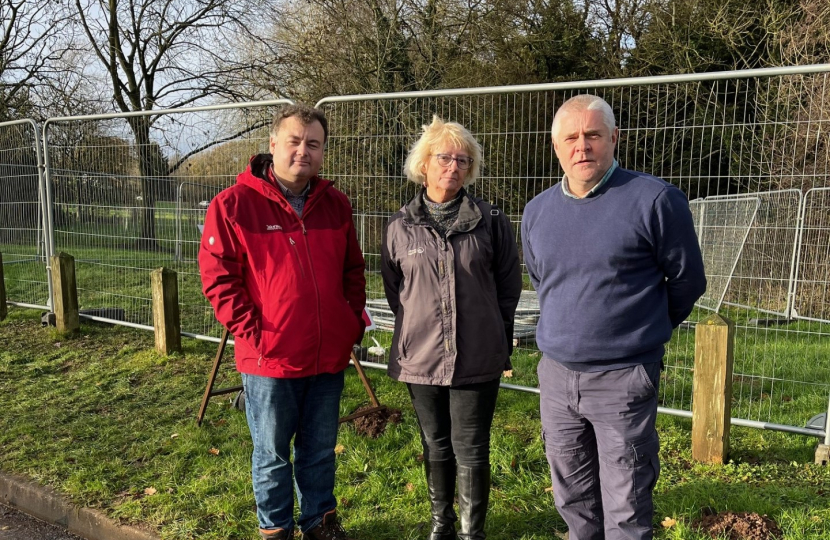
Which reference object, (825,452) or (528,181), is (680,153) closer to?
(528,181)

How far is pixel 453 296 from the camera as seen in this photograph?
2.75 meters

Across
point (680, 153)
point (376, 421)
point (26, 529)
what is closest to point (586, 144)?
point (680, 153)

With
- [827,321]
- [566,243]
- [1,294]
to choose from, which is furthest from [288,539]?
[1,294]

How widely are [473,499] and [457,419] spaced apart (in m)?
0.39

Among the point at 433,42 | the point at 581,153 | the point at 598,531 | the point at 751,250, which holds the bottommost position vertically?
the point at 598,531

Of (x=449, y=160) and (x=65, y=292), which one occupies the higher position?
(x=449, y=160)

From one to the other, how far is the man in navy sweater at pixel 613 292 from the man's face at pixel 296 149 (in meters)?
1.10

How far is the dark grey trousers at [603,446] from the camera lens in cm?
229

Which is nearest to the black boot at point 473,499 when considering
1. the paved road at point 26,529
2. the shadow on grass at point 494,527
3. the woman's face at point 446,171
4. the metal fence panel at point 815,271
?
the shadow on grass at point 494,527

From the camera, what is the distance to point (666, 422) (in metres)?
4.59

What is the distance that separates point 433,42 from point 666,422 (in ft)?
33.1

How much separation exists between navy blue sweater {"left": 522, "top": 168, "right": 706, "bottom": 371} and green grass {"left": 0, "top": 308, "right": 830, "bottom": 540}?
51.1 inches

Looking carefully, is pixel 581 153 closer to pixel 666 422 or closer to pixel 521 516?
pixel 521 516

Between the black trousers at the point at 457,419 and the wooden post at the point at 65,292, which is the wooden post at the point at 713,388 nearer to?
the black trousers at the point at 457,419
